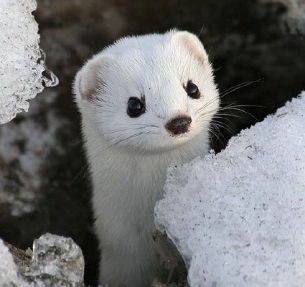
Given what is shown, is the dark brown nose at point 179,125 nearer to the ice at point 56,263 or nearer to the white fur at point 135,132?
the white fur at point 135,132

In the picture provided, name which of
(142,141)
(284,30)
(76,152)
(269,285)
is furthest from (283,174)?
(76,152)

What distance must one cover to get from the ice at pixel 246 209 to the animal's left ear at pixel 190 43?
0.47 metres

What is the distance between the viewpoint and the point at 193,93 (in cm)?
226

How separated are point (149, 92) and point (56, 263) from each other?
690 millimetres

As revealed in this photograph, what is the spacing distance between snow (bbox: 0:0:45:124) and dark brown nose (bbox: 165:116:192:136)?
1.51 feet

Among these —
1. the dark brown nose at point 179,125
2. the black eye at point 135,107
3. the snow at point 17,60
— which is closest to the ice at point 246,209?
the dark brown nose at point 179,125

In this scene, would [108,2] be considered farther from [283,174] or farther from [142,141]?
[283,174]

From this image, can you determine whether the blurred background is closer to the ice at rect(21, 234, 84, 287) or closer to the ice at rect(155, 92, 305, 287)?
the ice at rect(155, 92, 305, 287)

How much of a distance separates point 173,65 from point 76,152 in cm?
121

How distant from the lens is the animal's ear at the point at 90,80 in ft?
7.73

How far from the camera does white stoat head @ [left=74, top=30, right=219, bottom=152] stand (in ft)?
6.76

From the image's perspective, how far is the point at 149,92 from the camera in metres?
2.12

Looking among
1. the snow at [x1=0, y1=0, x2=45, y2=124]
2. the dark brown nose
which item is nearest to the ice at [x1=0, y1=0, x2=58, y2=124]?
the snow at [x1=0, y1=0, x2=45, y2=124]

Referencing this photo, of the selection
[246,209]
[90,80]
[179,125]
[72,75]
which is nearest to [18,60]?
[90,80]
